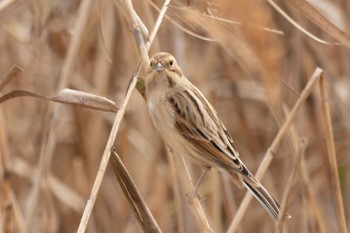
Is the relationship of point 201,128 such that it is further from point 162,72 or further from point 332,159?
point 332,159

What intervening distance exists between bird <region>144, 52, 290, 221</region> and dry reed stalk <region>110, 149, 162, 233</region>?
1.42 ft

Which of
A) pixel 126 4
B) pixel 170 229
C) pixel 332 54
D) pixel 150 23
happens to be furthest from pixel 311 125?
pixel 126 4

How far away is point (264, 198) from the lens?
247 centimetres

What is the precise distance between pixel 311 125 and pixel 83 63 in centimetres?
130

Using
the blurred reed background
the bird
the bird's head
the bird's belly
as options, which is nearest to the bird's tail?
the bird

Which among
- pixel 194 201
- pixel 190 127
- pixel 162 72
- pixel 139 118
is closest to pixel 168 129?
pixel 190 127

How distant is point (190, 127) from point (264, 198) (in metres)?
0.39

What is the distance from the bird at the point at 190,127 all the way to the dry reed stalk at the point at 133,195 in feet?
1.42

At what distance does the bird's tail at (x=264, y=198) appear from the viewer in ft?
8.09

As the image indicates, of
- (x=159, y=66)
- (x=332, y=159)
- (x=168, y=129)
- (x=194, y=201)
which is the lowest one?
(x=194, y=201)

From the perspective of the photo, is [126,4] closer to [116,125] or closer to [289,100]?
[116,125]

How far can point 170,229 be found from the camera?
12.8ft

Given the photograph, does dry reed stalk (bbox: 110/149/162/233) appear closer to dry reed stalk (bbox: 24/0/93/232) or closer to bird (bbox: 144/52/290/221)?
bird (bbox: 144/52/290/221)

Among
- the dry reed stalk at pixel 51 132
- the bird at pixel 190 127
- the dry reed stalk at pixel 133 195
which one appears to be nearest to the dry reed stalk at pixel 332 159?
the bird at pixel 190 127
